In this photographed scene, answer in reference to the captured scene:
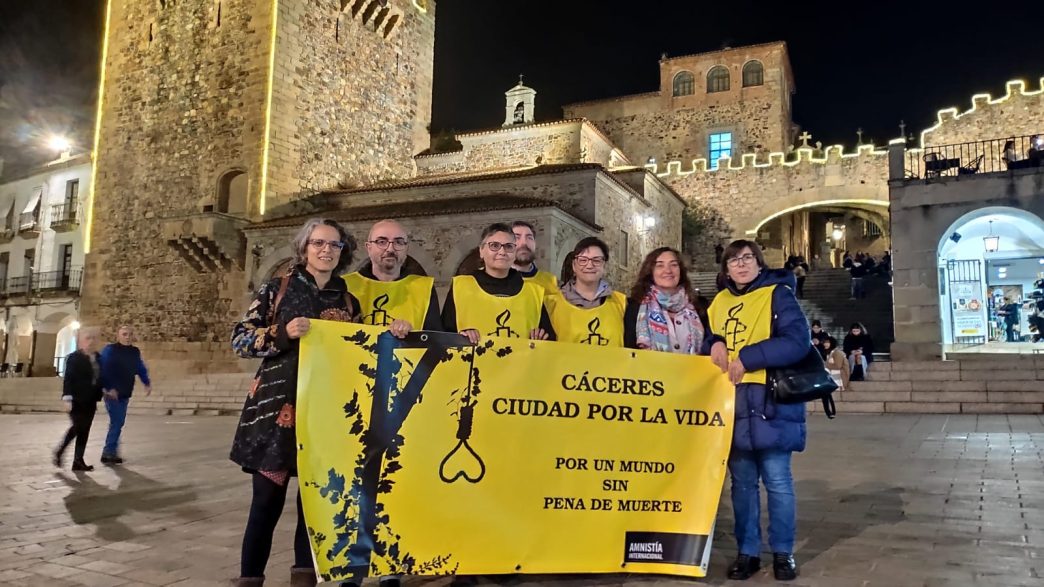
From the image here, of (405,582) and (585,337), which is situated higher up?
(585,337)

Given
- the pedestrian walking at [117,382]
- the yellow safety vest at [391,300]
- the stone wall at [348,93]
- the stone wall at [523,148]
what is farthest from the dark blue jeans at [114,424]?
the stone wall at [523,148]

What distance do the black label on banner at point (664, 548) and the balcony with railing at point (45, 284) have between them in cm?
3344

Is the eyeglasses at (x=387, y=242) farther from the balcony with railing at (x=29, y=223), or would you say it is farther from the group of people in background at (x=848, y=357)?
the balcony with railing at (x=29, y=223)

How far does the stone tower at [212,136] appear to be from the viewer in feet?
74.3

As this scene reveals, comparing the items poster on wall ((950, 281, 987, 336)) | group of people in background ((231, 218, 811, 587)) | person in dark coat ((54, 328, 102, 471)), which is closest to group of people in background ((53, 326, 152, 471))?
person in dark coat ((54, 328, 102, 471))

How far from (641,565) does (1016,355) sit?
1363 cm

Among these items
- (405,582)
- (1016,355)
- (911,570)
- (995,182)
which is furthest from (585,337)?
(995,182)

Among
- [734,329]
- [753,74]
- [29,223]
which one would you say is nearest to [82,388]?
[734,329]

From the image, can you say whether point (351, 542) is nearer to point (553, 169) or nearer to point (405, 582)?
point (405, 582)

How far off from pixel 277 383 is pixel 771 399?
247 centimetres

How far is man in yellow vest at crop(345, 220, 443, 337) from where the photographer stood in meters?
3.78

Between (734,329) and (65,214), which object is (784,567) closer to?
(734,329)

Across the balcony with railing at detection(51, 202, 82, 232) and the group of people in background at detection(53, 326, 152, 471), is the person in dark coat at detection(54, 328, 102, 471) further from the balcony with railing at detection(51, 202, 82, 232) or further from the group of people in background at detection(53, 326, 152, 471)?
the balcony with railing at detection(51, 202, 82, 232)

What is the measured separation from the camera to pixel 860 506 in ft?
16.4
